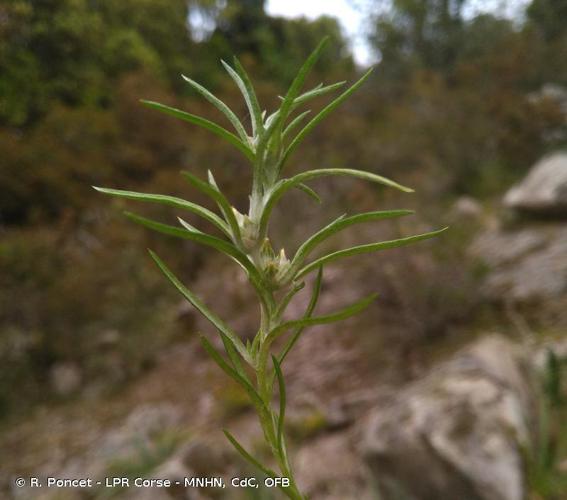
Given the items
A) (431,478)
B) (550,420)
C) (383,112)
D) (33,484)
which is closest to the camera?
(431,478)

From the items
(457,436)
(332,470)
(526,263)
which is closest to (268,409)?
(457,436)

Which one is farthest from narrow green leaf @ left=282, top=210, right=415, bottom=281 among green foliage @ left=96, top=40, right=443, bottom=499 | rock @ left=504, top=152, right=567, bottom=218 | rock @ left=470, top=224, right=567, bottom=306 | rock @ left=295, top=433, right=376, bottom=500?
rock @ left=504, top=152, right=567, bottom=218

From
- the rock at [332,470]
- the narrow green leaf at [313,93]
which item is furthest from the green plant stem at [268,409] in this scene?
the rock at [332,470]

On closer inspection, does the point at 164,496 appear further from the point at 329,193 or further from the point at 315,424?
the point at 329,193

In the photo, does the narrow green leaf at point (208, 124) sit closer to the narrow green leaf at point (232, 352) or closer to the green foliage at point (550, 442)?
the narrow green leaf at point (232, 352)

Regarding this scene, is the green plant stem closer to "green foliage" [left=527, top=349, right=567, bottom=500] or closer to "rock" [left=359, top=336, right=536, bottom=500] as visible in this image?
"rock" [left=359, top=336, right=536, bottom=500]

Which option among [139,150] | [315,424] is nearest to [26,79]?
[139,150]
